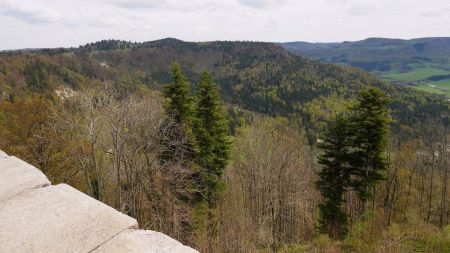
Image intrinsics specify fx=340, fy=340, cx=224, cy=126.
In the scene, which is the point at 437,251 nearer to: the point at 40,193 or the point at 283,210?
the point at 40,193

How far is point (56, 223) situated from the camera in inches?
86.6

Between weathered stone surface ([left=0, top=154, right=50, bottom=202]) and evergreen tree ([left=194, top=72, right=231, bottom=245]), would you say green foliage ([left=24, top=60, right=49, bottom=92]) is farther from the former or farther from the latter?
weathered stone surface ([left=0, top=154, right=50, bottom=202])

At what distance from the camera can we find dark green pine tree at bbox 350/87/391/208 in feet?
82.5

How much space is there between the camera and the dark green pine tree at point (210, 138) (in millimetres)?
28906

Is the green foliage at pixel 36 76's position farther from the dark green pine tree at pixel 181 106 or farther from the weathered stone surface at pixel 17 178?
the weathered stone surface at pixel 17 178

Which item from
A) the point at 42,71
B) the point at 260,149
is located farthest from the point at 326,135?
the point at 42,71

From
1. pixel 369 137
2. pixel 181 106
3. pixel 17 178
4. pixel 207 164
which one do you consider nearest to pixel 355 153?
pixel 369 137

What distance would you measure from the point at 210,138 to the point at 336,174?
421 inches

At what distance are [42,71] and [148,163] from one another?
189 metres

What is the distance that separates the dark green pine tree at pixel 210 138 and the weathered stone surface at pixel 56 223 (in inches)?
1002

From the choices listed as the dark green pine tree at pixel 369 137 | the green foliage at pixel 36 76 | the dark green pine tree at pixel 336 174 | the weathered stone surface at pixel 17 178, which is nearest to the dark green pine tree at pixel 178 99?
the dark green pine tree at pixel 336 174

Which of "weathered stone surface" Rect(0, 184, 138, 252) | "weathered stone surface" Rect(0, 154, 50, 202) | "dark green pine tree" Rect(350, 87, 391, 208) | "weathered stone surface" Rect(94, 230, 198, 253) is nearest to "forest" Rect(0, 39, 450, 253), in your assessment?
"dark green pine tree" Rect(350, 87, 391, 208)

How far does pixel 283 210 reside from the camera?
112ft

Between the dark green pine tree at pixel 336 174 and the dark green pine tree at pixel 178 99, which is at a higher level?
the dark green pine tree at pixel 178 99
